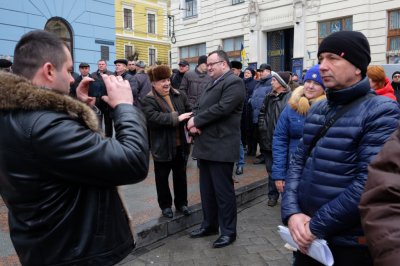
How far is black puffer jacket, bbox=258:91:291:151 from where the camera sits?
6.33 m

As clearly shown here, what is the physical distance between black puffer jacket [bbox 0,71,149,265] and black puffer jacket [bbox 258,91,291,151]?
4710mm

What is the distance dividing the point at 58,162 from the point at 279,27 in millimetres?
23579

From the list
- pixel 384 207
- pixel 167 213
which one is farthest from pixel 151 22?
pixel 384 207

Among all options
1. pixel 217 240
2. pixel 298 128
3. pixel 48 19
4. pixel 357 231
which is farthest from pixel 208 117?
pixel 48 19

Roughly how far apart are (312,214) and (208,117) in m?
2.26

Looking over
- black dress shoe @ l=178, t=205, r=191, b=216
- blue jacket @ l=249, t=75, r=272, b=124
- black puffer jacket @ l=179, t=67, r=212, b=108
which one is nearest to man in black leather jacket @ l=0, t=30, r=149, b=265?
black dress shoe @ l=178, t=205, r=191, b=216

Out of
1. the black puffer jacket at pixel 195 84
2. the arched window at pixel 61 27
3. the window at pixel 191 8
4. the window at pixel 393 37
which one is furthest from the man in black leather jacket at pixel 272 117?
the window at pixel 191 8

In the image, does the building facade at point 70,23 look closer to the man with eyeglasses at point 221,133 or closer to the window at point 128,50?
the man with eyeglasses at point 221,133

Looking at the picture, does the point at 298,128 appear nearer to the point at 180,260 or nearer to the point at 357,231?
the point at 180,260

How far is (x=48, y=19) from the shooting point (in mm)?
12836

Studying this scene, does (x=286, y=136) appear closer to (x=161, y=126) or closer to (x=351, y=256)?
(x=161, y=126)

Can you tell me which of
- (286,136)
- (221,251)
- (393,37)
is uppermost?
(393,37)

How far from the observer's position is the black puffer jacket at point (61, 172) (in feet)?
5.51

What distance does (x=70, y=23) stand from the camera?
533 inches
